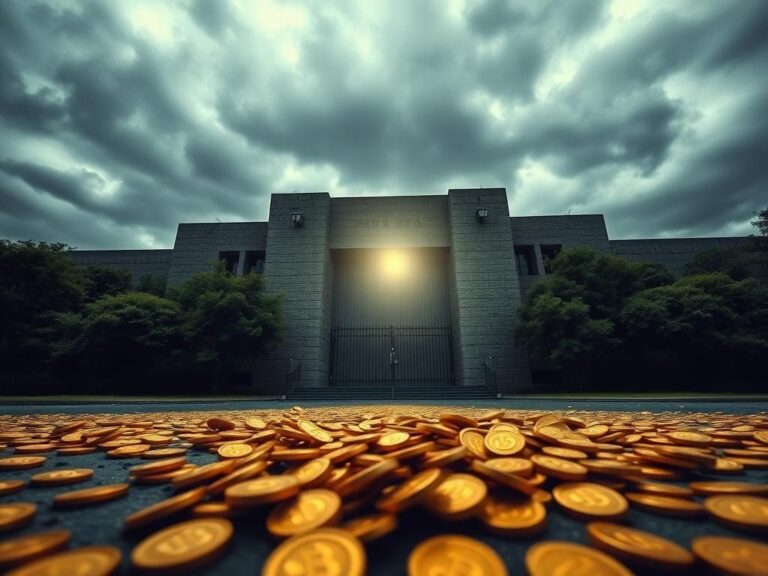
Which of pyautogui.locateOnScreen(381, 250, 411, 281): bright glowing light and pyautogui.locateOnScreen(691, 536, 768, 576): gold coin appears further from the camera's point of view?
pyautogui.locateOnScreen(381, 250, 411, 281): bright glowing light

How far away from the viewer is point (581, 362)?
55.0 feet

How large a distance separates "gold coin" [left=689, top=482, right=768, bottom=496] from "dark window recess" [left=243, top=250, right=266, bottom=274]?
23393mm

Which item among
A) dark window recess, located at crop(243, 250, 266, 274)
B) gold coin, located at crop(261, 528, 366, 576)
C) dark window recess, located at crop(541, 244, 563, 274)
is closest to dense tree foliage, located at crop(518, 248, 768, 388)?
dark window recess, located at crop(541, 244, 563, 274)

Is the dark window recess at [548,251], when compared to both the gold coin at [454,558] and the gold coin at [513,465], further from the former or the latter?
the gold coin at [454,558]

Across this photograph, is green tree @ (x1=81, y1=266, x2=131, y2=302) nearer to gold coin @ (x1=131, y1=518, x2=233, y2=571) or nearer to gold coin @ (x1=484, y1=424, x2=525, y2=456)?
gold coin @ (x1=131, y1=518, x2=233, y2=571)

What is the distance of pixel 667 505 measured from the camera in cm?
146

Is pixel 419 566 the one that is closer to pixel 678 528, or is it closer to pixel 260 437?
pixel 678 528

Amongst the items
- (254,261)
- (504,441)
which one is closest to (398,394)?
(504,441)

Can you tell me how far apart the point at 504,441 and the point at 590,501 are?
600 millimetres

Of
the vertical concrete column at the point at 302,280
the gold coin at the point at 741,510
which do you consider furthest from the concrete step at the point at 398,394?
the gold coin at the point at 741,510

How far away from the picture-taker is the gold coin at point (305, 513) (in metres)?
1.26

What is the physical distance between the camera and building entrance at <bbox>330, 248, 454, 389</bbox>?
19.9 metres

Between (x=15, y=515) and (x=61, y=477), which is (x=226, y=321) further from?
(x=15, y=515)

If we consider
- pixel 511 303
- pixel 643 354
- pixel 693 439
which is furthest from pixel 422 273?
pixel 693 439
